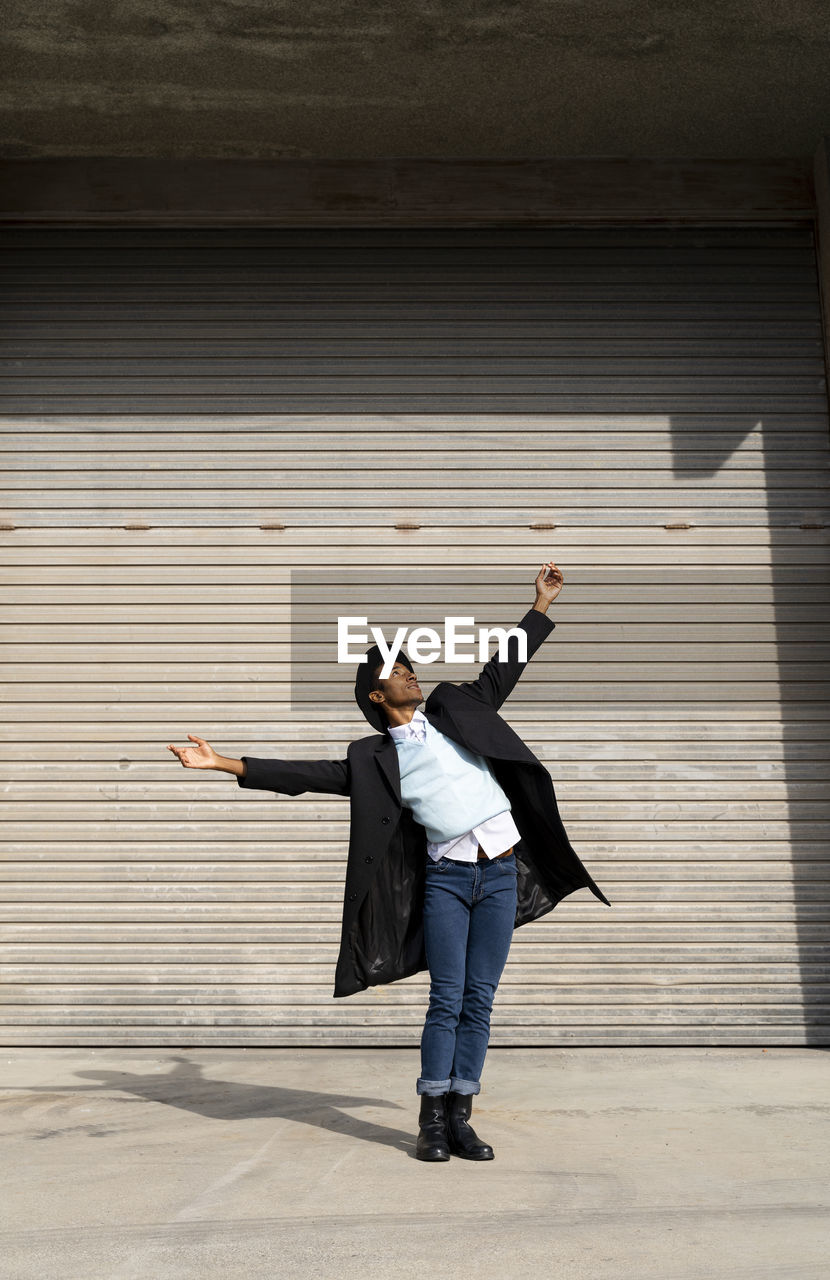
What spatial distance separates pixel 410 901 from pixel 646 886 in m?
2.45

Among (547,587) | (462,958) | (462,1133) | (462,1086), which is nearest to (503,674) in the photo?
(547,587)

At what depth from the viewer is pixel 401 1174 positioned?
384cm

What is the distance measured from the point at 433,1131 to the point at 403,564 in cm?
346

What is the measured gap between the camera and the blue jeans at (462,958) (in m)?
4.13

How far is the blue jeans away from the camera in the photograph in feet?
13.6

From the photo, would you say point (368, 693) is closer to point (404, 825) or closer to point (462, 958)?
point (404, 825)

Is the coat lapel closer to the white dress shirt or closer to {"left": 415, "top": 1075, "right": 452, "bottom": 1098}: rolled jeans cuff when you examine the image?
the white dress shirt

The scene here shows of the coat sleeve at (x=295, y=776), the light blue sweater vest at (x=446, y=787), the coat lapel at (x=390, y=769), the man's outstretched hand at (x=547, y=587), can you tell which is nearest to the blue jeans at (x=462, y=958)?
the light blue sweater vest at (x=446, y=787)

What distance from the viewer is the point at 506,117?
655 cm

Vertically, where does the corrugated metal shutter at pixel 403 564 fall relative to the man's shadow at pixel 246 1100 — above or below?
above

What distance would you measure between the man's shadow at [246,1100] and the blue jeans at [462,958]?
1.19 feet

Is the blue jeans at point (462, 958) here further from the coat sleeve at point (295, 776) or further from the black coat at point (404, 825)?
the coat sleeve at point (295, 776)

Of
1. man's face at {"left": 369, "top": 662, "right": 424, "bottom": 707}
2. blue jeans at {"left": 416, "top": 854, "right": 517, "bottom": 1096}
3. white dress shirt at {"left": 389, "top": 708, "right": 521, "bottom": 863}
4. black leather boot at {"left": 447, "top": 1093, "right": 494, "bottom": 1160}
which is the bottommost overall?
black leather boot at {"left": 447, "top": 1093, "right": 494, "bottom": 1160}

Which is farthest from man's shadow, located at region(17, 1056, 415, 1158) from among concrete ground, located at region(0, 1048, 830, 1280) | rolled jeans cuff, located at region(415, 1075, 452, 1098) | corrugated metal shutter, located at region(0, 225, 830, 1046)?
corrugated metal shutter, located at region(0, 225, 830, 1046)
